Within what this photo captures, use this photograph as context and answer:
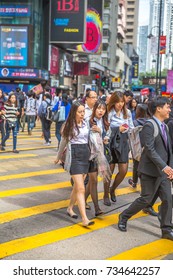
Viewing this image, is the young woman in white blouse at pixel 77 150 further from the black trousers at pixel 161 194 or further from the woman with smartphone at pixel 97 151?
the black trousers at pixel 161 194

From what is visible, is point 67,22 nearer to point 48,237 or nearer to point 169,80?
point 169,80

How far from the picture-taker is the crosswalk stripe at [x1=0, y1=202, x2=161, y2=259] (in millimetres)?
5360

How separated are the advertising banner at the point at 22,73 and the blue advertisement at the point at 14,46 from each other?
0.59m

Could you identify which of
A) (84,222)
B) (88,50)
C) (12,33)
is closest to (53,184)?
(84,222)

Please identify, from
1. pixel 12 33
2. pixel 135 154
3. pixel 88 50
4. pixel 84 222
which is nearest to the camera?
pixel 84 222

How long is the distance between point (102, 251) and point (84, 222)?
0.94m

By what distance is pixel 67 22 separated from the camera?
40.5m

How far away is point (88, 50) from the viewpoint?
4903 cm

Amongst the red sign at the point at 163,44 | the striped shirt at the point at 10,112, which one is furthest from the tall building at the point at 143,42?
the striped shirt at the point at 10,112

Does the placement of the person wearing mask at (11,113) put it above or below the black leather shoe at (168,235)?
above

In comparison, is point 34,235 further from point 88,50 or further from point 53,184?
point 88,50

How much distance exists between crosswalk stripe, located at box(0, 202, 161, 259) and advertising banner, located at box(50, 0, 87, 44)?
1375 inches

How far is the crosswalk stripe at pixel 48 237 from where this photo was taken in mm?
5360

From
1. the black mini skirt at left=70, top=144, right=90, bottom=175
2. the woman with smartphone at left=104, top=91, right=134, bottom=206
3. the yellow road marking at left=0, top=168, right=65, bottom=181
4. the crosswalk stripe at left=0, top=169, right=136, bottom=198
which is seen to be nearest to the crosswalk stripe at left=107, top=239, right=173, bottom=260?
the black mini skirt at left=70, top=144, right=90, bottom=175
